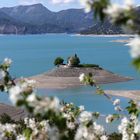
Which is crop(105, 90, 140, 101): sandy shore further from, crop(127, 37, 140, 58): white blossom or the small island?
crop(127, 37, 140, 58): white blossom

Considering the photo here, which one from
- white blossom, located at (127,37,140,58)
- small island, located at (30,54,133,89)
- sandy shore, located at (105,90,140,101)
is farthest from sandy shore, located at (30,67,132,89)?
white blossom, located at (127,37,140,58)

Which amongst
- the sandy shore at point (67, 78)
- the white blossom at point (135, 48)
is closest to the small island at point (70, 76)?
the sandy shore at point (67, 78)

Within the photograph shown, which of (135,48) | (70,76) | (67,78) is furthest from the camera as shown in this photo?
(70,76)

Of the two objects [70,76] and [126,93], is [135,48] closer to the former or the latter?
[126,93]

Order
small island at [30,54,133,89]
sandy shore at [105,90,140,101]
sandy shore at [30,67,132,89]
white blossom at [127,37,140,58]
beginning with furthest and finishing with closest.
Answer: small island at [30,54,133,89]
sandy shore at [30,67,132,89]
sandy shore at [105,90,140,101]
white blossom at [127,37,140,58]

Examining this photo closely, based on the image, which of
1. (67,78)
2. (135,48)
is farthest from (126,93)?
(135,48)

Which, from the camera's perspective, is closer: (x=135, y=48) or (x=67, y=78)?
(x=135, y=48)

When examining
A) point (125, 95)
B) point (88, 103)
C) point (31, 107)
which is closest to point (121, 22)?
point (31, 107)
